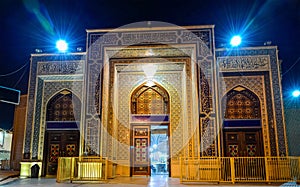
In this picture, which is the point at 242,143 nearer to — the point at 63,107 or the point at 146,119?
the point at 146,119

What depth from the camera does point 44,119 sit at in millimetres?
9805

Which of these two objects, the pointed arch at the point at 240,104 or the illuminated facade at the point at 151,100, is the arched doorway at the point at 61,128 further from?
the pointed arch at the point at 240,104

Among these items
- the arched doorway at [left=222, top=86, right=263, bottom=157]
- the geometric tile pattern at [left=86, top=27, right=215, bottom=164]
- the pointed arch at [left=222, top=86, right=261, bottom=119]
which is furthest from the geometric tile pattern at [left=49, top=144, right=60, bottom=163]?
the pointed arch at [left=222, top=86, right=261, bottom=119]

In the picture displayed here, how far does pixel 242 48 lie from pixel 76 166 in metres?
6.24

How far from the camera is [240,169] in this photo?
733 cm

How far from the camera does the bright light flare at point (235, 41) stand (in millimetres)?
9328

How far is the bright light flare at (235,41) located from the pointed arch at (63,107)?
545 centimetres

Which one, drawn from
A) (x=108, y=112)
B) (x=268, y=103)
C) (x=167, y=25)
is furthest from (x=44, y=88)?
(x=268, y=103)

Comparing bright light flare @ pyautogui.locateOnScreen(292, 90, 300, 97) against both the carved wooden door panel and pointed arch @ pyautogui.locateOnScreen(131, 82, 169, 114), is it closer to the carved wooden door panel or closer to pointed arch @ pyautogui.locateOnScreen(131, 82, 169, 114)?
pointed arch @ pyautogui.locateOnScreen(131, 82, 169, 114)

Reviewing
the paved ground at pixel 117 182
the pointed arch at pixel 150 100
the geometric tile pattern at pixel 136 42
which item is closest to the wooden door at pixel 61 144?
the paved ground at pixel 117 182

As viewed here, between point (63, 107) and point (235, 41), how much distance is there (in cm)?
617

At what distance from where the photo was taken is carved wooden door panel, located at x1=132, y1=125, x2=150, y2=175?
973 cm

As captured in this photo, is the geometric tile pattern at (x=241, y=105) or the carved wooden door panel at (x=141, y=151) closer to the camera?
the geometric tile pattern at (x=241, y=105)

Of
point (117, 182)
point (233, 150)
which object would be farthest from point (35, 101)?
point (233, 150)
